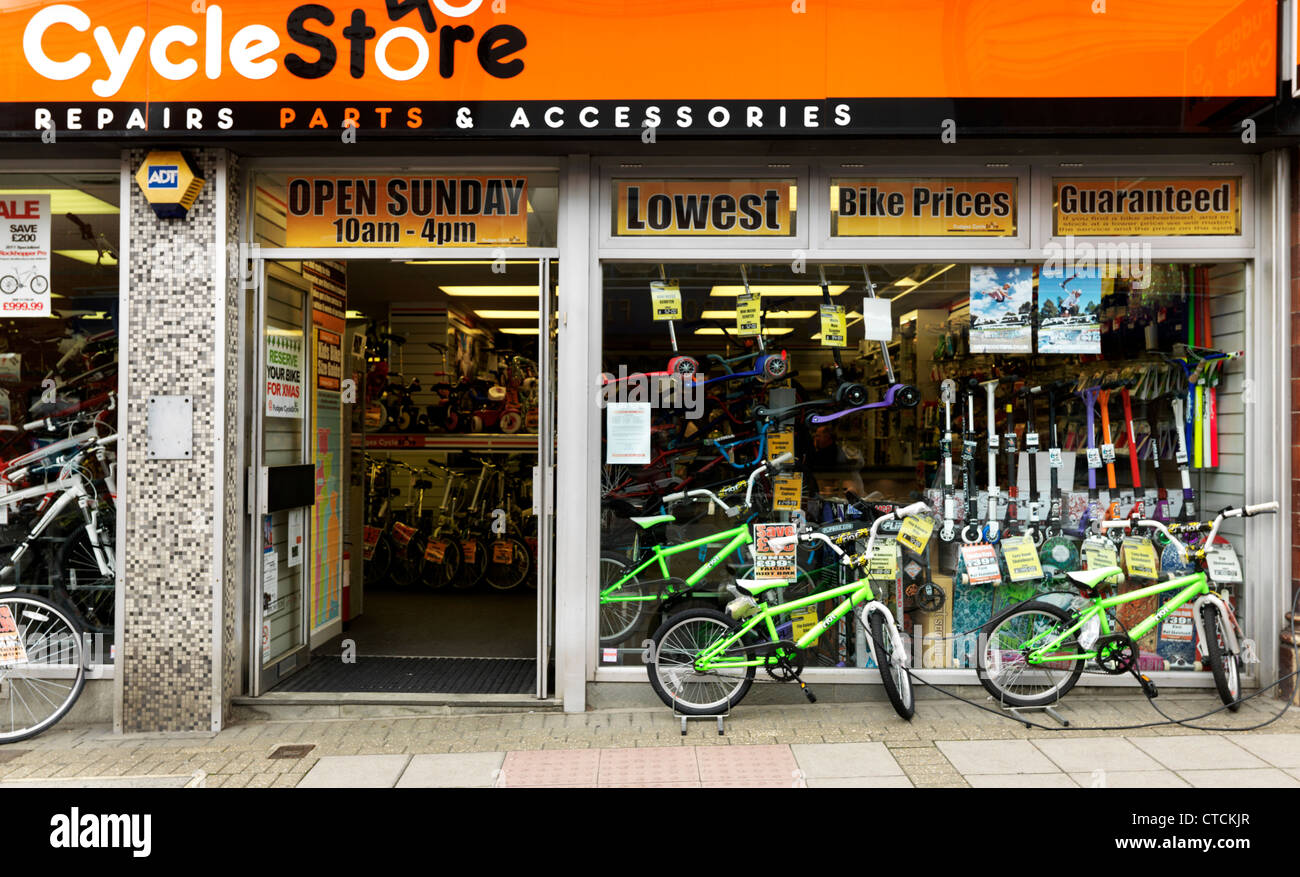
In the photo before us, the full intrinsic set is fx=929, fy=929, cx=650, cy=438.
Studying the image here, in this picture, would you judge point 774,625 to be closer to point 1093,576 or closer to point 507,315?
point 1093,576

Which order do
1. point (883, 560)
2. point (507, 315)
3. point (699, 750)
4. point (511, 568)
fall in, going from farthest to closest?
point (507, 315) → point (511, 568) → point (883, 560) → point (699, 750)

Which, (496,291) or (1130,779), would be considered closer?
(1130,779)

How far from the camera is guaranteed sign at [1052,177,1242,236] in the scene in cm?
580

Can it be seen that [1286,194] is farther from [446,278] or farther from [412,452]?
[412,452]

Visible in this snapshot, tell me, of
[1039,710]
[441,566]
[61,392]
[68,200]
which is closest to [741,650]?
[1039,710]

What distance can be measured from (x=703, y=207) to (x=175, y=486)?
11.8 feet

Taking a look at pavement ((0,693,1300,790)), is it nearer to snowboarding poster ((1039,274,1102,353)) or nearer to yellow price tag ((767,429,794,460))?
yellow price tag ((767,429,794,460))

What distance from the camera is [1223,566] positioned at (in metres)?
5.73

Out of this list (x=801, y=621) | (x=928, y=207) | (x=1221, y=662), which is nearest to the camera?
(x=1221, y=662)

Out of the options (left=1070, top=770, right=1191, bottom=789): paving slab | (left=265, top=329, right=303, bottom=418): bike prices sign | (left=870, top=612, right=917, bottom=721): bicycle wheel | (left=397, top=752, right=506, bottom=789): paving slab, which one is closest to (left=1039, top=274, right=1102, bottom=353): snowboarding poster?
(left=870, top=612, right=917, bottom=721): bicycle wheel

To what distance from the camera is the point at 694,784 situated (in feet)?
15.0

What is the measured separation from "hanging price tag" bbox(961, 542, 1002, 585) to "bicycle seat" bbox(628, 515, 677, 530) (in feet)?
6.29

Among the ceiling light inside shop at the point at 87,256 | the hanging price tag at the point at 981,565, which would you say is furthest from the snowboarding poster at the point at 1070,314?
the ceiling light inside shop at the point at 87,256

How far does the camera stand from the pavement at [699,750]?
463 cm
